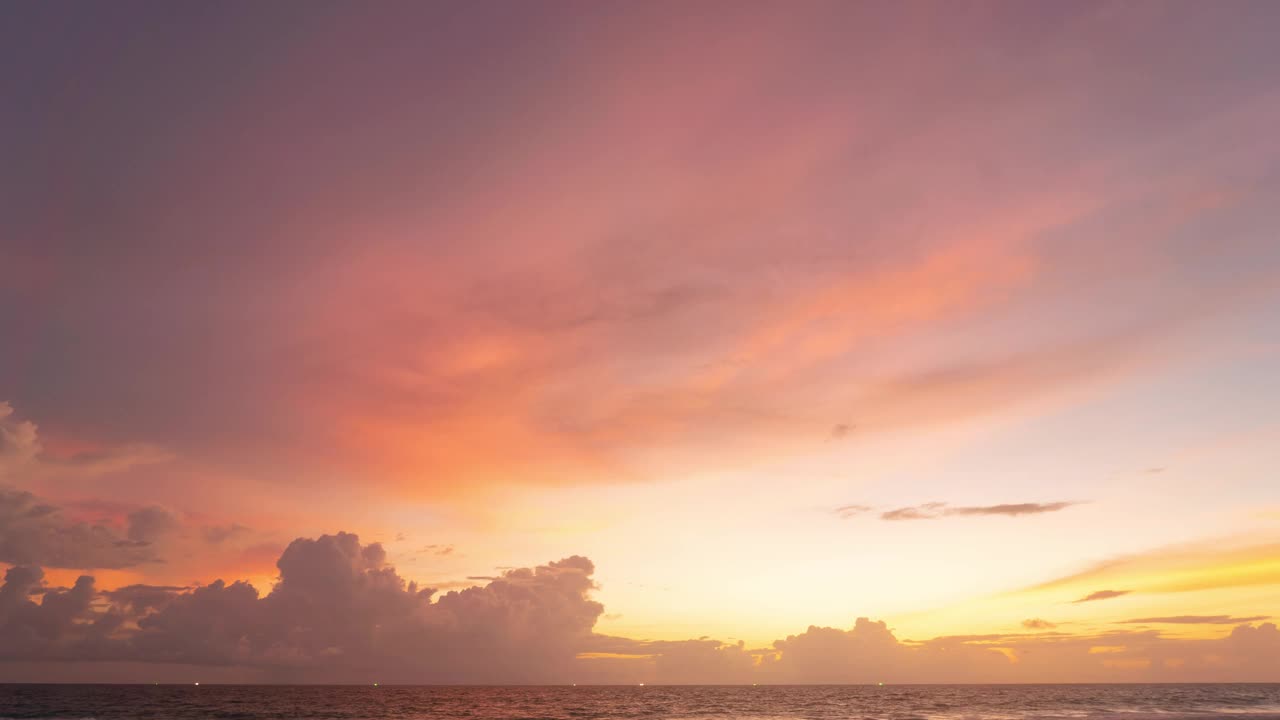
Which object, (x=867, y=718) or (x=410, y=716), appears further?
(x=410, y=716)

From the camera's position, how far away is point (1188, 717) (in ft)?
336

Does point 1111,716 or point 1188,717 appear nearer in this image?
point 1188,717

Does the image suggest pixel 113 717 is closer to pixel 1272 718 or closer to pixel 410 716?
pixel 410 716

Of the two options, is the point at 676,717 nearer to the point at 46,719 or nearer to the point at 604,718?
the point at 604,718

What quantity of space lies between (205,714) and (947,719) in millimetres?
133974

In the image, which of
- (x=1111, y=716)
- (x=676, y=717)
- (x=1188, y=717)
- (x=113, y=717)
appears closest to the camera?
(x=1188, y=717)

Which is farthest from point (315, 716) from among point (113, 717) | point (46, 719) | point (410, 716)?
point (46, 719)

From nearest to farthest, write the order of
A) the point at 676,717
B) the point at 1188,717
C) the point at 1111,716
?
1. the point at 1188,717
2. the point at 1111,716
3. the point at 676,717

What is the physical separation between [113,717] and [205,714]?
1691 cm

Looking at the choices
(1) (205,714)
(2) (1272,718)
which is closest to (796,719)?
(2) (1272,718)

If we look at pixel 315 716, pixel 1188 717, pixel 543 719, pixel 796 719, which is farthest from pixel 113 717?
pixel 1188 717

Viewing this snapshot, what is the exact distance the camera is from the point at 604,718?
13850 cm

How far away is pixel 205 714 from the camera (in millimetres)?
141250

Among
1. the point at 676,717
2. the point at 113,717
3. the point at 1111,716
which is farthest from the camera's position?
the point at 676,717
